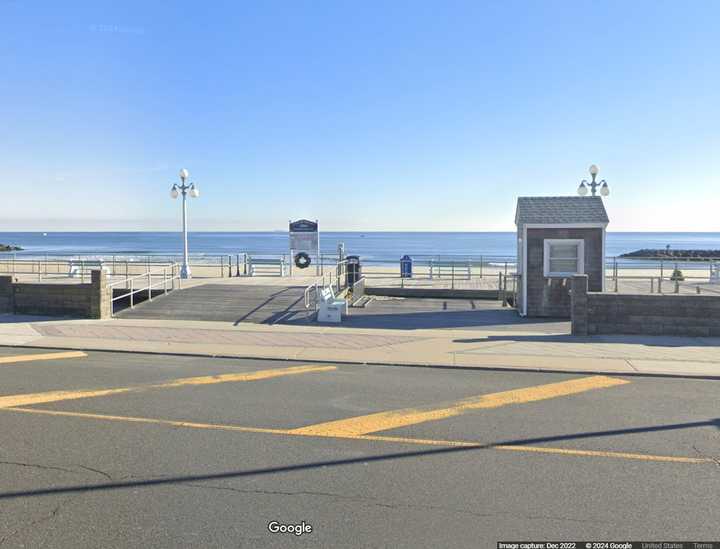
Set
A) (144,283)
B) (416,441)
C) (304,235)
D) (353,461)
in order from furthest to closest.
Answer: (304,235) < (144,283) < (416,441) < (353,461)

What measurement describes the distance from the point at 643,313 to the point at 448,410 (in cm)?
780

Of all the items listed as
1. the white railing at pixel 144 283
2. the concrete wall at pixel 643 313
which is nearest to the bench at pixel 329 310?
the white railing at pixel 144 283

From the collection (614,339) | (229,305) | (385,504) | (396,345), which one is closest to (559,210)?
(614,339)

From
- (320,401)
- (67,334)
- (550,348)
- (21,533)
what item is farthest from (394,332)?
(21,533)

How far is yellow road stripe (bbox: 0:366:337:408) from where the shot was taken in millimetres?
7645

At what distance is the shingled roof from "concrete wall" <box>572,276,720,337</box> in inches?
147

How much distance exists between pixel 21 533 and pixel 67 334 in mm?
10170

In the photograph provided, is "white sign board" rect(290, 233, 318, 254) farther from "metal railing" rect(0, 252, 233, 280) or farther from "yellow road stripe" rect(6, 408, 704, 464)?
"yellow road stripe" rect(6, 408, 704, 464)

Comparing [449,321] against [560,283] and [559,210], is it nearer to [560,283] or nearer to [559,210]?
[560,283]

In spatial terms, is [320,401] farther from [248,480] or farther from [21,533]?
[21,533]

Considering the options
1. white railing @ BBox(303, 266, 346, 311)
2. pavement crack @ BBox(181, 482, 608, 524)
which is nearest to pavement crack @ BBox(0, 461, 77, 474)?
pavement crack @ BBox(181, 482, 608, 524)

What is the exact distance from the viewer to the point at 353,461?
218 inches

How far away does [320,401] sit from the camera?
774 cm

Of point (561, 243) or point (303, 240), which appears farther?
point (303, 240)
